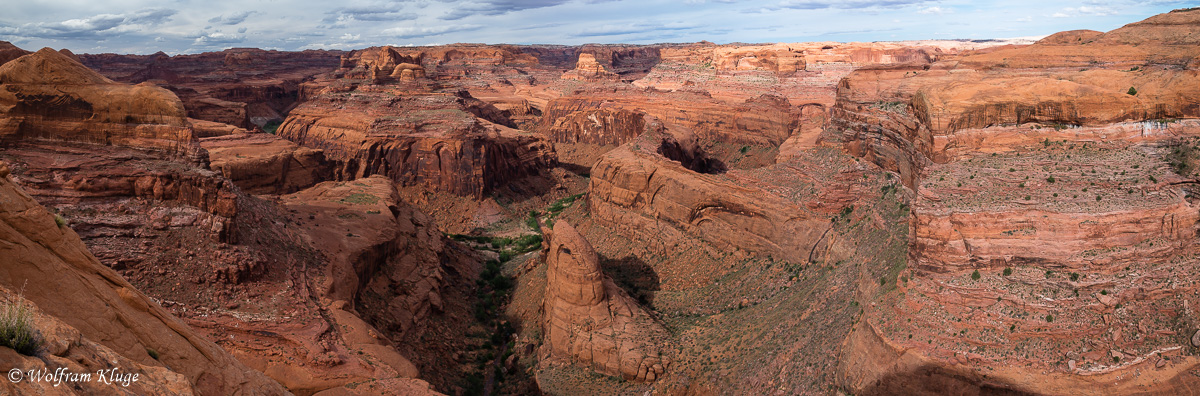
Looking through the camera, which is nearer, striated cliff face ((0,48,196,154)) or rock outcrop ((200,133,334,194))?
striated cliff face ((0,48,196,154))

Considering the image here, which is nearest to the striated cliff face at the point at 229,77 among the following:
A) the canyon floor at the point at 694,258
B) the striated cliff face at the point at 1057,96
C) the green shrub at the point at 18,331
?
the canyon floor at the point at 694,258

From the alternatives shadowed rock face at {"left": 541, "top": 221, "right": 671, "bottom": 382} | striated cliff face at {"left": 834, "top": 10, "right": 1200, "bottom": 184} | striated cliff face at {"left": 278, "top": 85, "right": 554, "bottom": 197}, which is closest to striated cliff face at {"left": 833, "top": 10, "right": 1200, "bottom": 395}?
striated cliff face at {"left": 834, "top": 10, "right": 1200, "bottom": 184}

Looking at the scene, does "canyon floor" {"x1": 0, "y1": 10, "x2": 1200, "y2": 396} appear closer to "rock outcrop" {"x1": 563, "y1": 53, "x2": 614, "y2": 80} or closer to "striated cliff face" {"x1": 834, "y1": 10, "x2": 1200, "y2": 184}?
"striated cliff face" {"x1": 834, "y1": 10, "x2": 1200, "y2": 184}

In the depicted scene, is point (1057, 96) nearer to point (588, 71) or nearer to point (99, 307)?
point (99, 307)

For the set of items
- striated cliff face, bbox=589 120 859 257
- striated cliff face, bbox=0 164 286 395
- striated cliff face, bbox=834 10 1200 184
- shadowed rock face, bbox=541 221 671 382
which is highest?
striated cliff face, bbox=834 10 1200 184

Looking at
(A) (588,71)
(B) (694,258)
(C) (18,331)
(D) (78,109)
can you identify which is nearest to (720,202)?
(B) (694,258)

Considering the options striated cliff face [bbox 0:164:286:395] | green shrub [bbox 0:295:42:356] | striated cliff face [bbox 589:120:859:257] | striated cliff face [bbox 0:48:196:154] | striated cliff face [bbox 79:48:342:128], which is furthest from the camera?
striated cliff face [bbox 79:48:342:128]

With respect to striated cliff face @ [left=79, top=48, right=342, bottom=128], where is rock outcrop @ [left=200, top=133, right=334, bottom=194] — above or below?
below
